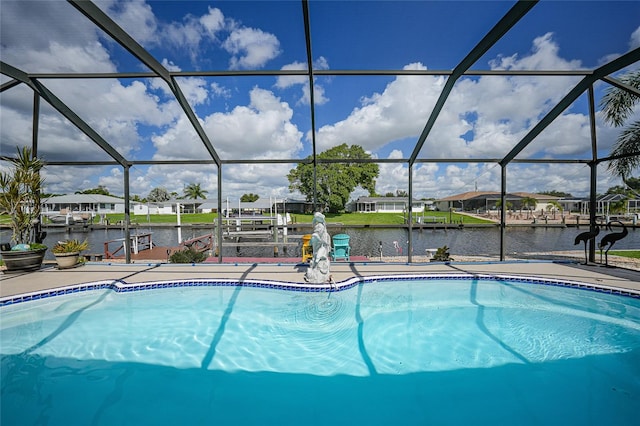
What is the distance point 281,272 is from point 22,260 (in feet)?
19.8

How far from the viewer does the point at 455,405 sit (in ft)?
9.91

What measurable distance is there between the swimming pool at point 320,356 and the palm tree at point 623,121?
5440 mm

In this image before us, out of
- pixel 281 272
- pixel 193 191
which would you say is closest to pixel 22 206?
pixel 281 272

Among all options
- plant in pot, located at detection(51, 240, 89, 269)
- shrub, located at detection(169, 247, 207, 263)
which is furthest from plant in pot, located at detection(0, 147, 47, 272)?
shrub, located at detection(169, 247, 207, 263)

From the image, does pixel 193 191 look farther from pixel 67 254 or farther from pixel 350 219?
pixel 67 254

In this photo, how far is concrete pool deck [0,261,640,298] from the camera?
606 centimetres

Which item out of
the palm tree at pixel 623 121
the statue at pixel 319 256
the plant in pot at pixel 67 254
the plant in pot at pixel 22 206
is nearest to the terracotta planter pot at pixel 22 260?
the plant in pot at pixel 22 206

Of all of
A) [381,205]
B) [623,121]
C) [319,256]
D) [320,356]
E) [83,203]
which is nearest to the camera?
[320,356]

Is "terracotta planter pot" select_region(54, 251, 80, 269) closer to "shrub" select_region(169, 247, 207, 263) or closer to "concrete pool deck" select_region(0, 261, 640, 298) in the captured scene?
"concrete pool deck" select_region(0, 261, 640, 298)

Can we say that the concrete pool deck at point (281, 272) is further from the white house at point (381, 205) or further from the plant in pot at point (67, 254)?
the white house at point (381, 205)

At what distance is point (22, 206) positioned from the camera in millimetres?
7000

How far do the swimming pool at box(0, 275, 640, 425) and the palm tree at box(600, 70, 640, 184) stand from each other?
544 cm

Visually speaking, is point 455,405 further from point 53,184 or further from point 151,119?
point 151,119

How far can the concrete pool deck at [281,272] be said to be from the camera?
6.06 metres
